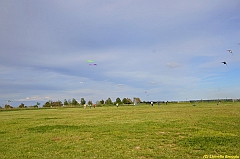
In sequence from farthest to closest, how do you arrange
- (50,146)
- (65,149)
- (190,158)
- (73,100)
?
(73,100), (50,146), (65,149), (190,158)

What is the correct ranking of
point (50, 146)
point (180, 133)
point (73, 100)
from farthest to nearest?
point (73, 100) < point (180, 133) < point (50, 146)

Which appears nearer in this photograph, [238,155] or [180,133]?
[238,155]

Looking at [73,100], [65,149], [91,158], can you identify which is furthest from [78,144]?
[73,100]

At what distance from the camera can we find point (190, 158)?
8.30m

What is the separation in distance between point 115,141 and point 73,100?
13430 centimetres

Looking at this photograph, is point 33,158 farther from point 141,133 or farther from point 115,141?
point 141,133

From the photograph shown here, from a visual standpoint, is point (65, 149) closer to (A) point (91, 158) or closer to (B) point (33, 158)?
(B) point (33, 158)

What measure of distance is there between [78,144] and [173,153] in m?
5.68

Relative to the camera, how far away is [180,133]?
13.7 metres

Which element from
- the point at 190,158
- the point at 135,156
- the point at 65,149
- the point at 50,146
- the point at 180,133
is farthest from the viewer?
the point at 180,133

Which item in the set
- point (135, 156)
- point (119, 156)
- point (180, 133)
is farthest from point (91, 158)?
point (180, 133)

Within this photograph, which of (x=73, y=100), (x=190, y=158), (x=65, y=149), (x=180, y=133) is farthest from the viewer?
(x=73, y=100)

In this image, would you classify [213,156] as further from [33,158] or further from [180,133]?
[33,158]

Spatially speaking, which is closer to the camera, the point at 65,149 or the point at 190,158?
the point at 190,158
